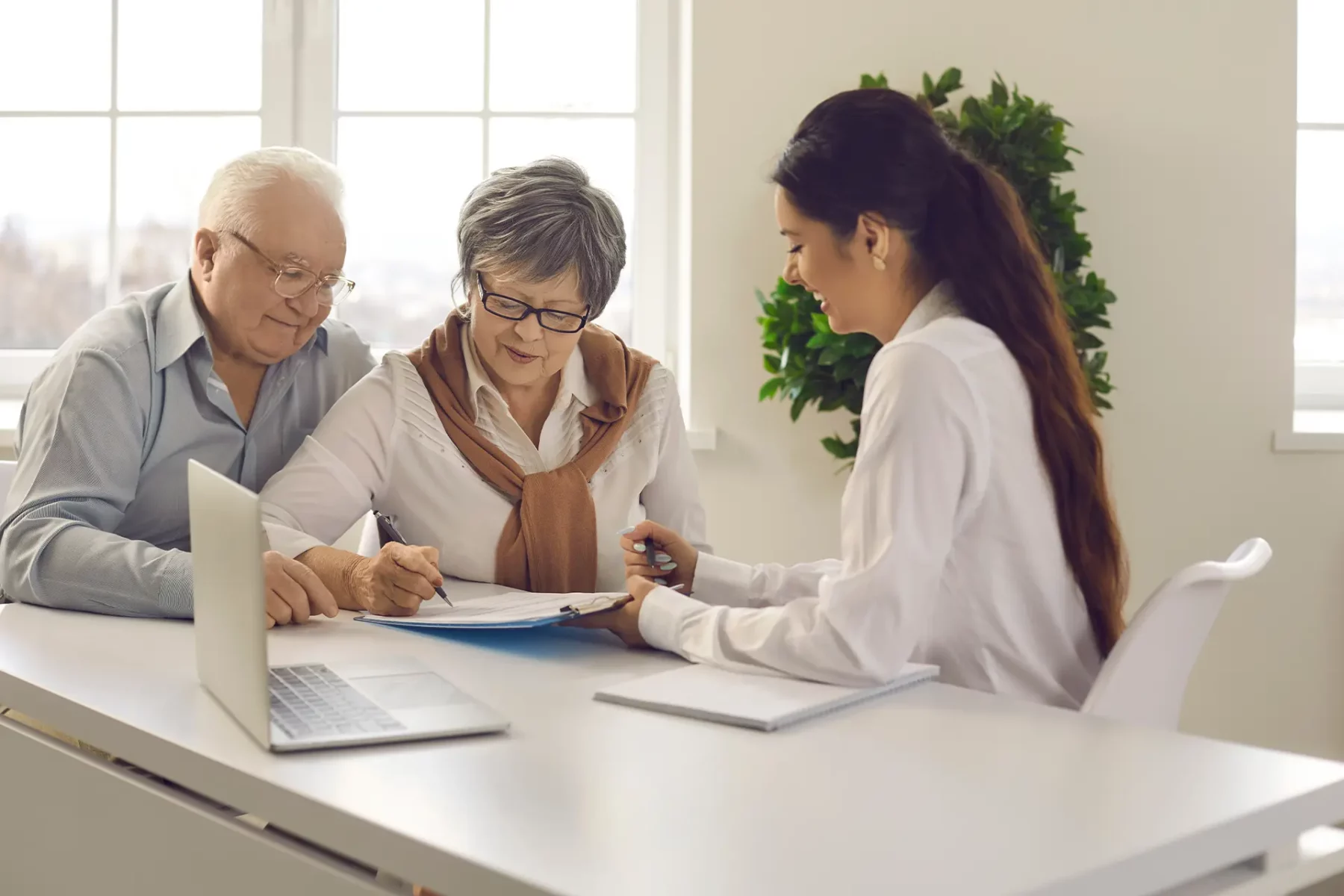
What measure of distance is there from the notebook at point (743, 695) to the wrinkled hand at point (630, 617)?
0.18 meters

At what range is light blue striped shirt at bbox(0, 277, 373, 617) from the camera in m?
1.63

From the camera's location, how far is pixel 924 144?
4.83 ft

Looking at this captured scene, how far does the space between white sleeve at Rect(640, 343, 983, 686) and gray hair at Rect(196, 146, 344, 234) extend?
3.30ft

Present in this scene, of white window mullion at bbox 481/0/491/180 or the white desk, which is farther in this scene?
white window mullion at bbox 481/0/491/180

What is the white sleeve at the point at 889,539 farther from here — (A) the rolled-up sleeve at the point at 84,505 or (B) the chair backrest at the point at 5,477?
(B) the chair backrest at the point at 5,477

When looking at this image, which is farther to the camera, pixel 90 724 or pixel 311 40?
pixel 311 40

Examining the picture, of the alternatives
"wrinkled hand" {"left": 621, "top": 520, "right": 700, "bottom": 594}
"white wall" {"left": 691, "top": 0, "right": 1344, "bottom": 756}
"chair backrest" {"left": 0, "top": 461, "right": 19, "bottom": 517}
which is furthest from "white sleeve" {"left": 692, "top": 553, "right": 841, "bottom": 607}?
"white wall" {"left": 691, "top": 0, "right": 1344, "bottom": 756}

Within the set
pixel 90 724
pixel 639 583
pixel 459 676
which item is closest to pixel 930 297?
pixel 639 583

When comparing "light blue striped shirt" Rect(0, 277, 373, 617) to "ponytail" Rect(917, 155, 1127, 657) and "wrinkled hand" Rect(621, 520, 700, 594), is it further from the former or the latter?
"ponytail" Rect(917, 155, 1127, 657)

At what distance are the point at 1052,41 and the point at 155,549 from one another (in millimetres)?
2500

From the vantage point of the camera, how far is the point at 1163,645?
132 cm

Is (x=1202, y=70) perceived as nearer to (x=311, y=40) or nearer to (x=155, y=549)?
(x=311, y=40)

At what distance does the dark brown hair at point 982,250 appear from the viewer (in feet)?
4.67

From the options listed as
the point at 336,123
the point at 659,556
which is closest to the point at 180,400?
the point at 659,556
